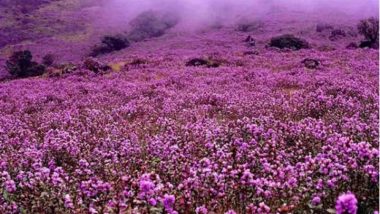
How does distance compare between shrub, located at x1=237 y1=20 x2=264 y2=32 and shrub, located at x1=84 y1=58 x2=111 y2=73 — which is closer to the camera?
shrub, located at x1=84 y1=58 x2=111 y2=73

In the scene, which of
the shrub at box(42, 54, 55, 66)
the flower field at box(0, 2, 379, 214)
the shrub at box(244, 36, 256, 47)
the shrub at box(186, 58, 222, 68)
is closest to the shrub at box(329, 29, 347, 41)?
the shrub at box(244, 36, 256, 47)

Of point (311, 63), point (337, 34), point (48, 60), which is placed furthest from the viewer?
point (337, 34)

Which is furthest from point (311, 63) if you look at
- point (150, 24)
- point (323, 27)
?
point (150, 24)

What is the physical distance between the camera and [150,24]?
192 ft

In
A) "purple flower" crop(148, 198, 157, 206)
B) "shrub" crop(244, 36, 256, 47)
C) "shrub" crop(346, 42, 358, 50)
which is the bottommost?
"shrub" crop(244, 36, 256, 47)

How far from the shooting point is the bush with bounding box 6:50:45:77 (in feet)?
113

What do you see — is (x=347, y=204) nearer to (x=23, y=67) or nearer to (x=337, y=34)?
(x=23, y=67)

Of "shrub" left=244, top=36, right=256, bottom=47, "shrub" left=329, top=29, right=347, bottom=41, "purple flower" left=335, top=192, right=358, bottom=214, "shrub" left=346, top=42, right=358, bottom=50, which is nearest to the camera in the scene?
"purple flower" left=335, top=192, right=358, bottom=214

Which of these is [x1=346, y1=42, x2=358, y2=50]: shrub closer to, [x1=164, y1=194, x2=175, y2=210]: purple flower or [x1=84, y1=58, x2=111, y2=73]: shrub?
[x1=84, y1=58, x2=111, y2=73]: shrub

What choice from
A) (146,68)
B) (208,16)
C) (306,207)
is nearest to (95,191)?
(306,207)

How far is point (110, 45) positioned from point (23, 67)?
49.3 feet

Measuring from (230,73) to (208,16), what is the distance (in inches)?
1454

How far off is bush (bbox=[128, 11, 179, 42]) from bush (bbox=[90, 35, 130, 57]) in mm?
3394

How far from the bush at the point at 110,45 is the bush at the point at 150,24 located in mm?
3394
